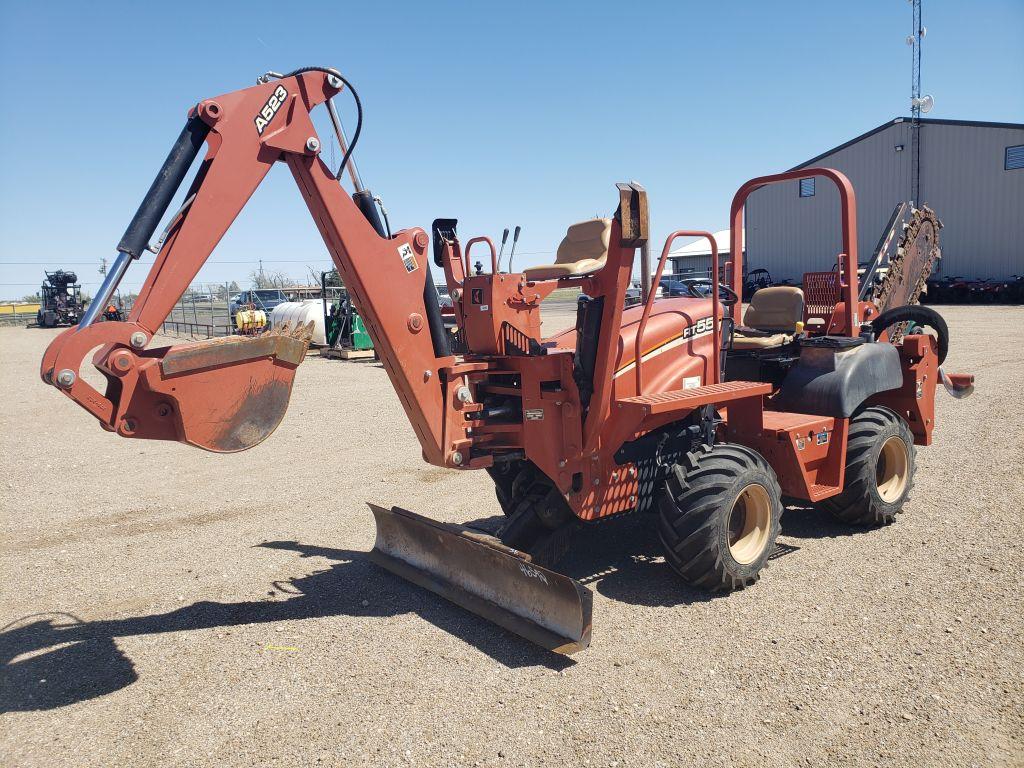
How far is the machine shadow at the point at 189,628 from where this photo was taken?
413cm

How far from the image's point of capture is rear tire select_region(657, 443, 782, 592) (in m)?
4.79

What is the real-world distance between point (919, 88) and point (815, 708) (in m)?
34.1

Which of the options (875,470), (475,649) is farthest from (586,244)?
(875,470)

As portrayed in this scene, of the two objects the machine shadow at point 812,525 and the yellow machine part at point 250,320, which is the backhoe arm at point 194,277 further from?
the yellow machine part at point 250,320

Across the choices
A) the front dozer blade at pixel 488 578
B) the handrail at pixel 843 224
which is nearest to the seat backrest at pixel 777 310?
the handrail at pixel 843 224

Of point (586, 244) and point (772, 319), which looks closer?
point (586, 244)

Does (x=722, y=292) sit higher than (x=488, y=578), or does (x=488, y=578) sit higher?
(x=722, y=292)

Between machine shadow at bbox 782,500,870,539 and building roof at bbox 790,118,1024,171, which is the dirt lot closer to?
machine shadow at bbox 782,500,870,539

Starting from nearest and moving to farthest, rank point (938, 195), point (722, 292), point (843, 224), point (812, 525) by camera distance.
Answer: point (722, 292) → point (843, 224) → point (812, 525) → point (938, 195)

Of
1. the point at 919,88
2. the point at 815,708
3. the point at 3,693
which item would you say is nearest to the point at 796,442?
the point at 815,708

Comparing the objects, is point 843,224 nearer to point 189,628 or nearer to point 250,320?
point 189,628

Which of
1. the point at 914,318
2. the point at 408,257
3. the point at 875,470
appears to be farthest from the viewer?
the point at 914,318

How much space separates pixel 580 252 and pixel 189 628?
3.48 meters

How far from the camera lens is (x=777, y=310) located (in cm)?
677
